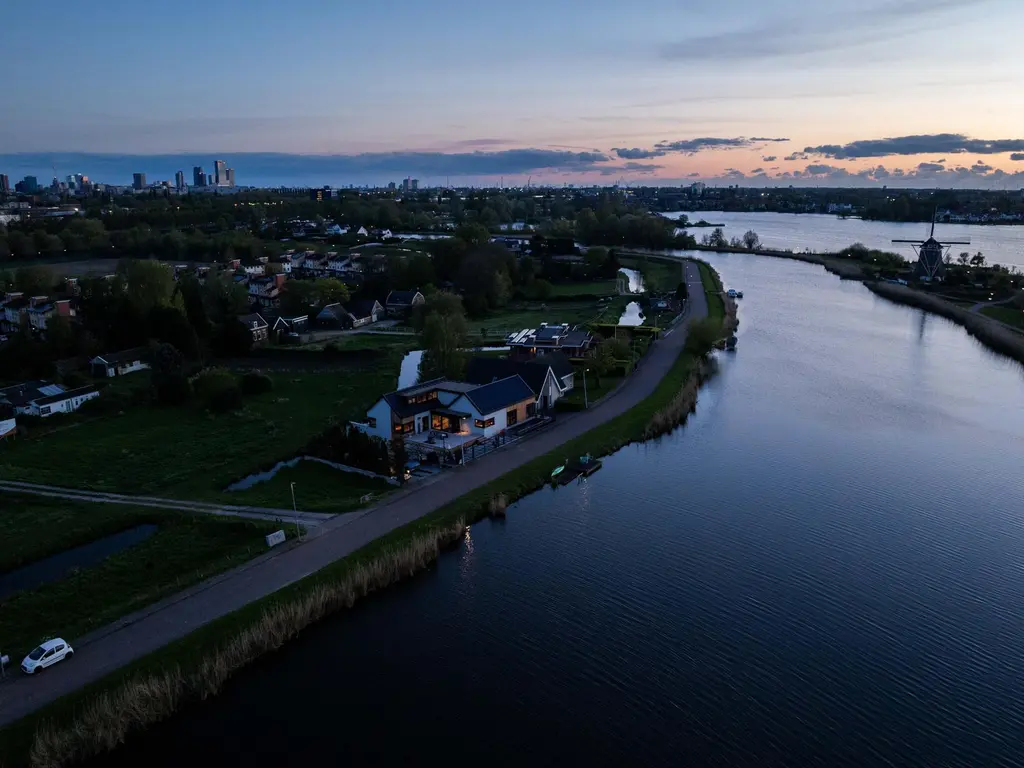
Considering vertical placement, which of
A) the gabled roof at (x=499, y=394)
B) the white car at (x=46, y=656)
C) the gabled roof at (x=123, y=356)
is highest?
the gabled roof at (x=499, y=394)

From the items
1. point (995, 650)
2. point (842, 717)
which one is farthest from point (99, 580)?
point (995, 650)

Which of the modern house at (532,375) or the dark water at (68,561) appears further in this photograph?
the modern house at (532,375)

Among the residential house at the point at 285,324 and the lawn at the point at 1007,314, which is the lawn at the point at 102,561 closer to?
the residential house at the point at 285,324

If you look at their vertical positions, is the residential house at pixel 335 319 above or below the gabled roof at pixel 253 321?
below

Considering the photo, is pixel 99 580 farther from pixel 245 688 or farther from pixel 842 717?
pixel 842 717

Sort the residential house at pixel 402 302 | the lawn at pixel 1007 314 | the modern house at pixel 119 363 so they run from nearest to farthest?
1. the modern house at pixel 119 363
2. the lawn at pixel 1007 314
3. the residential house at pixel 402 302

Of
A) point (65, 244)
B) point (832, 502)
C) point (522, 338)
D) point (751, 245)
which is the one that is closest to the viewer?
point (832, 502)

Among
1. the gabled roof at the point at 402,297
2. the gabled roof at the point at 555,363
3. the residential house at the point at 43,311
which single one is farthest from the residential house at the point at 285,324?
the gabled roof at the point at 555,363
